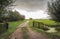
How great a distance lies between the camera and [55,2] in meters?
24.5

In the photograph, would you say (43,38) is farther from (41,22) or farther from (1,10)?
(41,22)

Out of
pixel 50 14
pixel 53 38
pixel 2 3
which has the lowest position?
pixel 53 38

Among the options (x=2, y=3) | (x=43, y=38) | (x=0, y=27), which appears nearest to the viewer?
(x=43, y=38)

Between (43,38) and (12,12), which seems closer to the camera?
(43,38)

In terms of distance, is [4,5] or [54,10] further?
[54,10]

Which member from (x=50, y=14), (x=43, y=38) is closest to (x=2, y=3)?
(x=43, y=38)

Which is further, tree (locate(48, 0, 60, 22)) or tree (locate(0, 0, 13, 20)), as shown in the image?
tree (locate(48, 0, 60, 22))

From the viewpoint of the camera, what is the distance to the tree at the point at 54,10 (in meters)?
23.8

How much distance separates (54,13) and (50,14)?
75cm

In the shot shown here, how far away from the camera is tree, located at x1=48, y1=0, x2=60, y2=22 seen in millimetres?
23828

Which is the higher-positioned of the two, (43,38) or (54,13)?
(54,13)

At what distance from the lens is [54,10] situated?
24406mm

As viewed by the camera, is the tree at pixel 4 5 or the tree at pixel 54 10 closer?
the tree at pixel 4 5

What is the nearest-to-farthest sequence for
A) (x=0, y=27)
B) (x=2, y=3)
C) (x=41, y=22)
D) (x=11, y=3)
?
1. (x=2, y=3)
2. (x=11, y=3)
3. (x=0, y=27)
4. (x=41, y=22)
